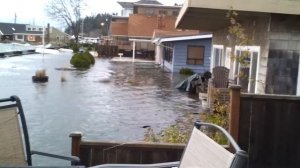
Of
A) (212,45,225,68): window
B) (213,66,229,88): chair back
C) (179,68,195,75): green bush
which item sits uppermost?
(212,45,225,68): window

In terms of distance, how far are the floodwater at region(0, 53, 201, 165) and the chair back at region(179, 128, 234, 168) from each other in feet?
12.9

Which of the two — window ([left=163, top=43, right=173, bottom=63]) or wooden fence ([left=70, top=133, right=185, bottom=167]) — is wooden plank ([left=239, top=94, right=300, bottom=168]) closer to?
wooden fence ([left=70, top=133, right=185, bottom=167])

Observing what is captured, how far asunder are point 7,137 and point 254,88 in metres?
6.81

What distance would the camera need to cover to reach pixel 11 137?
399cm

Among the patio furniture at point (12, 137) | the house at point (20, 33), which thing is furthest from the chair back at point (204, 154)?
the house at point (20, 33)

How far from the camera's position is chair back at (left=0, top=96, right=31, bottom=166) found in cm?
394

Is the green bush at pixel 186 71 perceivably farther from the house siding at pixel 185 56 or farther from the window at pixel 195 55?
the window at pixel 195 55

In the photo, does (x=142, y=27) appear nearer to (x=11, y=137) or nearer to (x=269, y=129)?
(x=269, y=129)

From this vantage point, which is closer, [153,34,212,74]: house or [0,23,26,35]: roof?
[153,34,212,74]: house

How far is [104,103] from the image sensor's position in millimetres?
15086

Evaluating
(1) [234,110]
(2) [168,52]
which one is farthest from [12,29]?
(1) [234,110]

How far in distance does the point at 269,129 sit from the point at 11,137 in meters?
3.01

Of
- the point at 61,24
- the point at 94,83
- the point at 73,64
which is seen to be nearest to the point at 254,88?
the point at 94,83

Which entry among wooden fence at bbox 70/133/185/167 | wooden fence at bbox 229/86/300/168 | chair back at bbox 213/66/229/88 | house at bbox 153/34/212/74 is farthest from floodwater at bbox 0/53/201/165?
house at bbox 153/34/212/74
